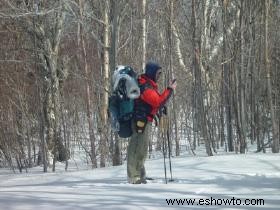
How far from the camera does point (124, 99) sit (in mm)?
6758

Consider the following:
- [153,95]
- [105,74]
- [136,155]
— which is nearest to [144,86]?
[153,95]

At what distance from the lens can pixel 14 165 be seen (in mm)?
14727

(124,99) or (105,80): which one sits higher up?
(105,80)

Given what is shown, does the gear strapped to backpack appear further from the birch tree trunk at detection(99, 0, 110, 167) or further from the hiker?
the birch tree trunk at detection(99, 0, 110, 167)

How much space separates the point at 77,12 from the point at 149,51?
7.56 meters

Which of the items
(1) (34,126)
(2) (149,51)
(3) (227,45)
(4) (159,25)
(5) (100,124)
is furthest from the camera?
(2) (149,51)

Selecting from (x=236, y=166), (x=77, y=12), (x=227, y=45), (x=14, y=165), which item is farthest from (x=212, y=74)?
(x=236, y=166)

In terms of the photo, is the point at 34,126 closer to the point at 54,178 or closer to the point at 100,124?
the point at 100,124

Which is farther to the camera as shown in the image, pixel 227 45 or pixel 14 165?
pixel 14 165

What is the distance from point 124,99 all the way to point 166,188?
1.25 metres

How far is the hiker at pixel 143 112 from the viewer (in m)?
6.77

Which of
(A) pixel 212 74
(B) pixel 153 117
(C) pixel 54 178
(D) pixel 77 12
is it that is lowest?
(C) pixel 54 178

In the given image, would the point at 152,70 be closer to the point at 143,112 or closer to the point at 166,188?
the point at 143,112
